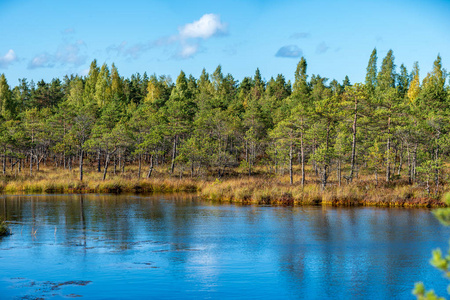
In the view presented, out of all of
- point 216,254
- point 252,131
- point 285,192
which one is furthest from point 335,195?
point 252,131

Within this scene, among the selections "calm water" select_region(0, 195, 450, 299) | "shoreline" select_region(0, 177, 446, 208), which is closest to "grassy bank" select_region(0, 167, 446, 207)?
"shoreline" select_region(0, 177, 446, 208)

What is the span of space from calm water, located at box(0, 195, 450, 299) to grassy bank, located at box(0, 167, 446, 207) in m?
6.05

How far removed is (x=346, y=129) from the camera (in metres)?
62.3

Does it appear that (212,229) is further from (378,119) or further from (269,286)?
(378,119)

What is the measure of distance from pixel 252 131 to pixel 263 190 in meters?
27.6

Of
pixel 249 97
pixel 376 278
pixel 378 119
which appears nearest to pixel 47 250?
pixel 376 278

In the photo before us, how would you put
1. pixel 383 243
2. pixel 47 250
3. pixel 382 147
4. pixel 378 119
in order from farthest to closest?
pixel 382 147
pixel 378 119
pixel 383 243
pixel 47 250

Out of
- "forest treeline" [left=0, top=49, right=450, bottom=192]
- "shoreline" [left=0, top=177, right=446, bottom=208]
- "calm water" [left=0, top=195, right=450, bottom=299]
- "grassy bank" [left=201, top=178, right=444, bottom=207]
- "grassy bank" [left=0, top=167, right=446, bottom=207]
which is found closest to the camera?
"calm water" [left=0, top=195, right=450, bottom=299]

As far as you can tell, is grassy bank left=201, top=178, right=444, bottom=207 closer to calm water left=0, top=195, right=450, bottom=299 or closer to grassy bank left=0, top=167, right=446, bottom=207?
grassy bank left=0, top=167, right=446, bottom=207

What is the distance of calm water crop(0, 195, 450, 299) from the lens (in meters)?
15.8

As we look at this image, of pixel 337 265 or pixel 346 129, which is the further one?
pixel 346 129

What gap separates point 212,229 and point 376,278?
12714mm

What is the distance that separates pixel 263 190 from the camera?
4569cm

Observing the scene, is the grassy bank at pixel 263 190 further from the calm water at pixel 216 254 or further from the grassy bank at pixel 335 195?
the calm water at pixel 216 254
